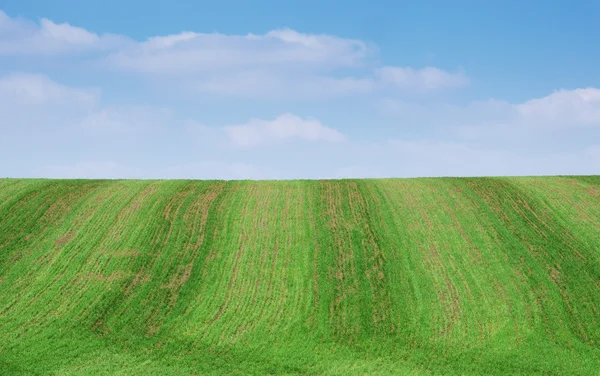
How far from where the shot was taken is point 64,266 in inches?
1601

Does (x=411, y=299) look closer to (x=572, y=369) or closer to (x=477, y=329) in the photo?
(x=477, y=329)

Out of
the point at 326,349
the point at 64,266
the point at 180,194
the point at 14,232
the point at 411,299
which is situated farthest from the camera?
the point at 180,194

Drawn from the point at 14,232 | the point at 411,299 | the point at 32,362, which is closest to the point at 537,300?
the point at 411,299

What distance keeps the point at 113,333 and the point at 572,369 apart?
25.2 meters

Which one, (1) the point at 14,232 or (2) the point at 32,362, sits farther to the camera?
(1) the point at 14,232

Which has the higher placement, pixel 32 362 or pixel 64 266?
pixel 64 266

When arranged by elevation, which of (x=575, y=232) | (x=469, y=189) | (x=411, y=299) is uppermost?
(x=469, y=189)

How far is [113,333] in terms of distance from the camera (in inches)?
1305

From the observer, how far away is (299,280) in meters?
39.3

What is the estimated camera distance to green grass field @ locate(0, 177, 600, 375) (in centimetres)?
3098

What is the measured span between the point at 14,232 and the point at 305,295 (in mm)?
24826

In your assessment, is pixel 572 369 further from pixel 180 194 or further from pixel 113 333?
pixel 180 194

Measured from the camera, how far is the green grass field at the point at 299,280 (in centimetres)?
3098

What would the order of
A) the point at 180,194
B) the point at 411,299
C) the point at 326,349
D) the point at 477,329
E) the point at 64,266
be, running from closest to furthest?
the point at 326,349 < the point at 477,329 < the point at 411,299 < the point at 64,266 < the point at 180,194
